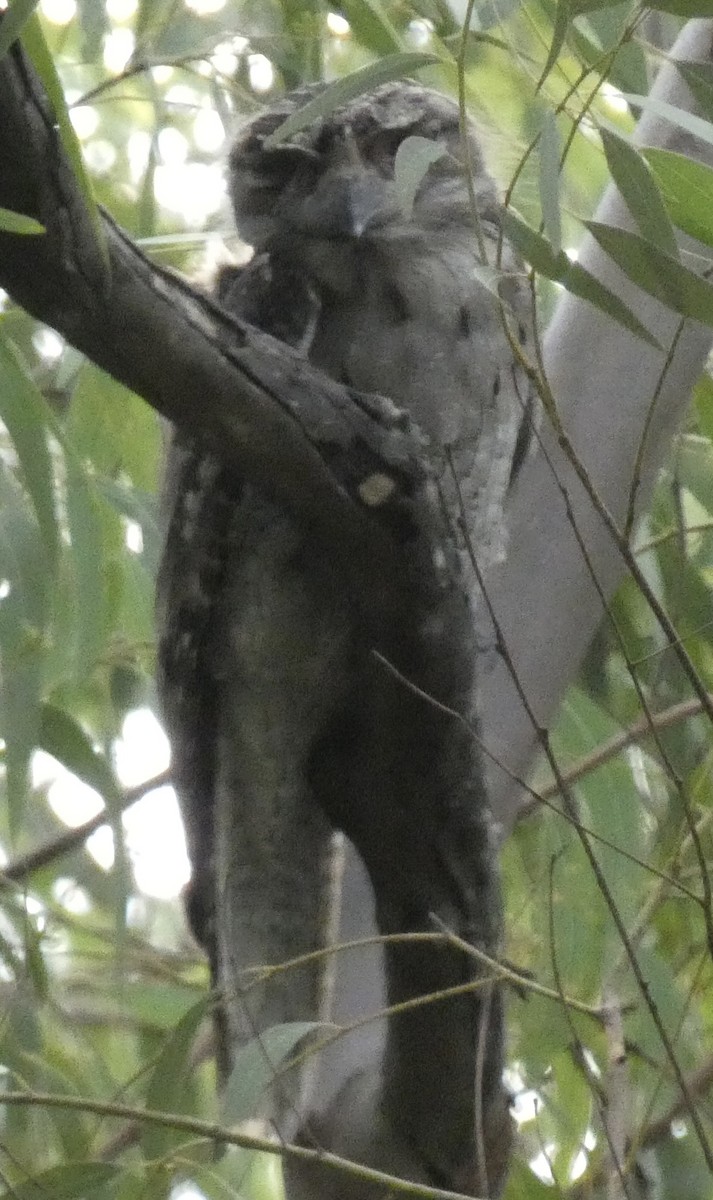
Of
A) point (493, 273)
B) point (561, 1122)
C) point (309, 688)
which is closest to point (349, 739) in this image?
point (309, 688)

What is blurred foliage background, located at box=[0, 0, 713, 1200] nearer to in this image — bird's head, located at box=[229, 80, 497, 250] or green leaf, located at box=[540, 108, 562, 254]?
bird's head, located at box=[229, 80, 497, 250]

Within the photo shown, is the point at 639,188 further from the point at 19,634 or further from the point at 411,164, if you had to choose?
the point at 19,634

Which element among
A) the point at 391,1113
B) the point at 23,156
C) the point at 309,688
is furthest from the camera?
the point at 309,688

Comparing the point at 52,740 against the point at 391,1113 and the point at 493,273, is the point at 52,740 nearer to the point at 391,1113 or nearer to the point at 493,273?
the point at 391,1113

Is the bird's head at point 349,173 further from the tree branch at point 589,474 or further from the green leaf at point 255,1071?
the green leaf at point 255,1071

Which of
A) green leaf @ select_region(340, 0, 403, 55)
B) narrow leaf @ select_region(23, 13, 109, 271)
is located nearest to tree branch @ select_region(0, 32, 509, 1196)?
narrow leaf @ select_region(23, 13, 109, 271)

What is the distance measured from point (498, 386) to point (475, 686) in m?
0.48

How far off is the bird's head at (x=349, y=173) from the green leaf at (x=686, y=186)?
1.69 feet

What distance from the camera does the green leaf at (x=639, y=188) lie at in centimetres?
92

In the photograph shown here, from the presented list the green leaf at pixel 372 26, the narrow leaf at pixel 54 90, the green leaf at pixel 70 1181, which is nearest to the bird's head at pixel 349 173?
the green leaf at pixel 372 26

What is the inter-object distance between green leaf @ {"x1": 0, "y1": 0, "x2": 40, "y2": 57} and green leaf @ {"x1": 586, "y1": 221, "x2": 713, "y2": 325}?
36 cm

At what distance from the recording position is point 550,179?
88 centimetres

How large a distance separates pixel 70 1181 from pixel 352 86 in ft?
2.38

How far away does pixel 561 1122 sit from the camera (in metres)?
1.52
